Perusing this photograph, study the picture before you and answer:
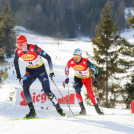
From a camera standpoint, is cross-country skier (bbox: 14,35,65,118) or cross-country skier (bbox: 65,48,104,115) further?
cross-country skier (bbox: 65,48,104,115)

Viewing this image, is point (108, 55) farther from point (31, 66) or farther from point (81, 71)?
point (31, 66)

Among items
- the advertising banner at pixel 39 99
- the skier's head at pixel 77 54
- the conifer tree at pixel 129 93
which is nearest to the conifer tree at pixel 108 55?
the conifer tree at pixel 129 93

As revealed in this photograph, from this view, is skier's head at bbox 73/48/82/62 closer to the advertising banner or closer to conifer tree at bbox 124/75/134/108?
the advertising banner

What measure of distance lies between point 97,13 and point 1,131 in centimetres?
11292

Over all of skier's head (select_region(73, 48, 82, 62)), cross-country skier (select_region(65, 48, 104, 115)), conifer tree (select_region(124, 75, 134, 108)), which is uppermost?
skier's head (select_region(73, 48, 82, 62))

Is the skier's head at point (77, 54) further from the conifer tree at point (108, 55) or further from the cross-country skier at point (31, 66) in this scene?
the conifer tree at point (108, 55)

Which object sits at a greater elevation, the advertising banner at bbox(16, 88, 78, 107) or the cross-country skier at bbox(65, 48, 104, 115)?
the cross-country skier at bbox(65, 48, 104, 115)

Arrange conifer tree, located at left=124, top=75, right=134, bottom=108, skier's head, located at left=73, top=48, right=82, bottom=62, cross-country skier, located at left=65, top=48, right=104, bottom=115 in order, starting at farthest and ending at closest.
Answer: conifer tree, located at left=124, top=75, right=134, bottom=108
cross-country skier, located at left=65, top=48, right=104, bottom=115
skier's head, located at left=73, top=48, right=82, bottom=62

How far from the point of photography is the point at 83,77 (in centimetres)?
715

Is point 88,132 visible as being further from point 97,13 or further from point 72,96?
point 97,13

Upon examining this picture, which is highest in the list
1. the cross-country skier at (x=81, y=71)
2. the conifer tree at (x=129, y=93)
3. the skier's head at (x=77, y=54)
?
→ the skier's head at (x=77, y=54)

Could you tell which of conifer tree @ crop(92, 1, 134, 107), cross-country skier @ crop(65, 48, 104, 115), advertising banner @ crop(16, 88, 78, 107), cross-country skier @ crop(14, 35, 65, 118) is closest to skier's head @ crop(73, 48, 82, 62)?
cross-country skier @ crop(65, 48, 104, 115)

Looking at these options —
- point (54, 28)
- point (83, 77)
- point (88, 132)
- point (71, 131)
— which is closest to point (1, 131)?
point (71, 131)

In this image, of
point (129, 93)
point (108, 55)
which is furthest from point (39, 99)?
point (108, 55)
